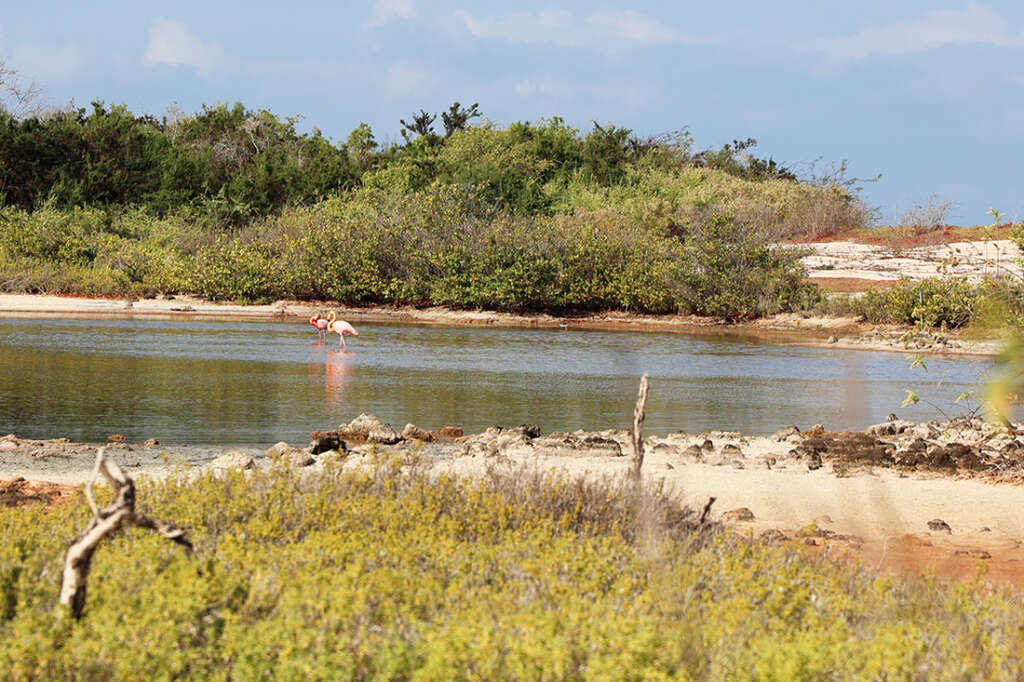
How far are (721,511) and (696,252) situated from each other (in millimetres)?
23266

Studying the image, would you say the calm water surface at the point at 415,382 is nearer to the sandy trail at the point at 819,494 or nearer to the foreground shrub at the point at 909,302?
the sandy trail at the point at 819,494

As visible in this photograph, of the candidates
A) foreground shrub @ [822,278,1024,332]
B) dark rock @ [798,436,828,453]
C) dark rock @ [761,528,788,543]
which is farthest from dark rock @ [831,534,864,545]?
foreground shrub @ [822,278,1024,332]

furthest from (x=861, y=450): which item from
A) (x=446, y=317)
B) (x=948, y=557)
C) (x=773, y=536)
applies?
(x=446, y=317)

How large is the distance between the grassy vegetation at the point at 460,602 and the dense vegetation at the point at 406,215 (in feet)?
83.3

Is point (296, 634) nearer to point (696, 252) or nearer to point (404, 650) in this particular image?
point (404, 650)

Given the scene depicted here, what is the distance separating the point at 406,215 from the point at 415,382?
57.1 ft

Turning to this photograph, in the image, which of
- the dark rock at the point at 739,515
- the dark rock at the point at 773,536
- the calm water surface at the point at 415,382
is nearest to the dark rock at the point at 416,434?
the calm water surface at the point at 415,382

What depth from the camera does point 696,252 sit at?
32.2 meters

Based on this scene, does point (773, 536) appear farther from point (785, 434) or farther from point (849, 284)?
point (849, 284)

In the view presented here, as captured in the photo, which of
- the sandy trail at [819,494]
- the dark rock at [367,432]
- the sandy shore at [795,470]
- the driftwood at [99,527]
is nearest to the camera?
the driftwood at [99,527]

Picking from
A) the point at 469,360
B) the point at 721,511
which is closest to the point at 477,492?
the point at 721,511

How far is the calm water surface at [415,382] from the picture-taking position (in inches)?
586

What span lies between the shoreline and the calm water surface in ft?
9.51

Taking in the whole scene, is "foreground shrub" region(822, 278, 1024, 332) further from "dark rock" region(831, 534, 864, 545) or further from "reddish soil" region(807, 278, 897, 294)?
"dark rock" region(831, 534, 864, 545)
